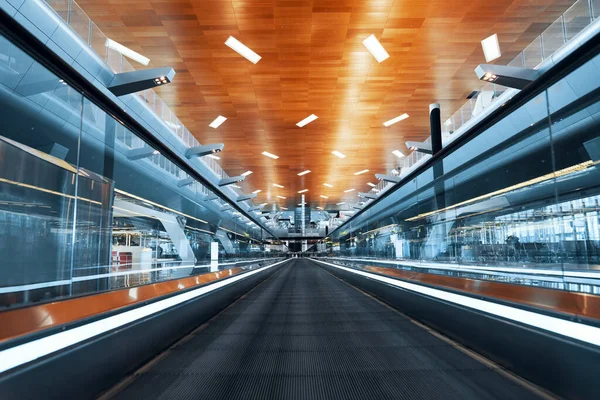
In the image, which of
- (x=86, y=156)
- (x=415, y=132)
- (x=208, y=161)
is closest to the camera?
(x=86, y=156)

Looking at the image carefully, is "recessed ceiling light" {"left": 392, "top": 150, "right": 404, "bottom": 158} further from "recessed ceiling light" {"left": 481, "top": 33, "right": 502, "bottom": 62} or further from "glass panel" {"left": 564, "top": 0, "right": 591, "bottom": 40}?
"glass panel" {"left": 564, "top": 0, "right": 591, "bottom": 40}

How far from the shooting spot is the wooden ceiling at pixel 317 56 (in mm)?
9086

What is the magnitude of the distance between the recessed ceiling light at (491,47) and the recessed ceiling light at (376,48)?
8.37 ft

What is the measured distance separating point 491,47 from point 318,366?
423 inches

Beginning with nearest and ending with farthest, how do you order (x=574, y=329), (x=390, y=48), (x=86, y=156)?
(x=574, y=329)
(x=86, y=156)
(x=390, y=48)

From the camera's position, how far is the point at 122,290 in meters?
3.66

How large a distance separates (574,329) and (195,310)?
3.95 m

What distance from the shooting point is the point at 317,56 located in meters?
11.1

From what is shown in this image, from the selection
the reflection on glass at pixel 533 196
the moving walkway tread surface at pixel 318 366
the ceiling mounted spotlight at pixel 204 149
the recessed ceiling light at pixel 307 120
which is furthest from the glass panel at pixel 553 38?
the ceiling mounted spotlight at pixel 204 149

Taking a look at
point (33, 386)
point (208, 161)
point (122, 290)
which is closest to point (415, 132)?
point (208, 161)

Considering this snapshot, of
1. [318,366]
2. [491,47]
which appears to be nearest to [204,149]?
[491,47]

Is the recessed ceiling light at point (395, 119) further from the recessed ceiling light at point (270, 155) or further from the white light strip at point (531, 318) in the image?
the white light strip at point (531, 318)

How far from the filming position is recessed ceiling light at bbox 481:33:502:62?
35.0ft

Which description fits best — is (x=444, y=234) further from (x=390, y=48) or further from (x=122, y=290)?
(x=390, y=48)
